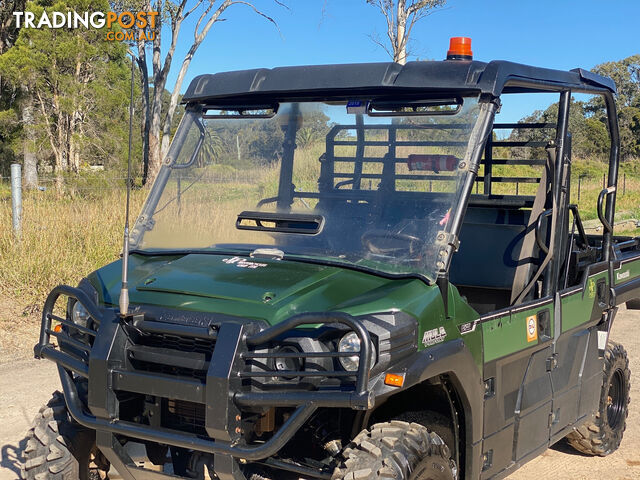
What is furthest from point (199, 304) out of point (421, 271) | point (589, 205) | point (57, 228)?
point (589, 205)

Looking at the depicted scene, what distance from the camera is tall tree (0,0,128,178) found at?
66.1 feet

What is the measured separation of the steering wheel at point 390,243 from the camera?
11.4 feet

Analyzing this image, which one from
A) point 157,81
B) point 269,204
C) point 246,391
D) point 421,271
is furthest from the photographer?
point 157,81

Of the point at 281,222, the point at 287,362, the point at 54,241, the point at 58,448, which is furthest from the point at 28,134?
the point at 287,362

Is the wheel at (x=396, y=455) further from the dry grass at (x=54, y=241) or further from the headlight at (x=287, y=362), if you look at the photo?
the dry grass at (x=54, y=241)

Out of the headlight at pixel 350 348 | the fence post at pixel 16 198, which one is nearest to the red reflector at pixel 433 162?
the headlight at pixel 350 348

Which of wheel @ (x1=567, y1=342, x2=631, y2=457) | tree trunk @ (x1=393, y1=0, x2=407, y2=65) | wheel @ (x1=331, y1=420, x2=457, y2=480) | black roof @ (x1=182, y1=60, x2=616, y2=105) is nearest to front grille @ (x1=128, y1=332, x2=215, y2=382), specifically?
wheel @ (x1=331, y1=420, x2=457, y2=480)

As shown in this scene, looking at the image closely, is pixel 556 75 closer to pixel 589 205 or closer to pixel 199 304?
pixel 199 304

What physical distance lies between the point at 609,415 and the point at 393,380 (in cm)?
301

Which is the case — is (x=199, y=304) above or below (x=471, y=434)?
above

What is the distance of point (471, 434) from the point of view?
3436mm

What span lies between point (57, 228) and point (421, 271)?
670 centimetres

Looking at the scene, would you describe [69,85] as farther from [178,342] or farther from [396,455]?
[396,455]

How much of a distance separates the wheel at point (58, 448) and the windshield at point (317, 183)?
0.94 meters
